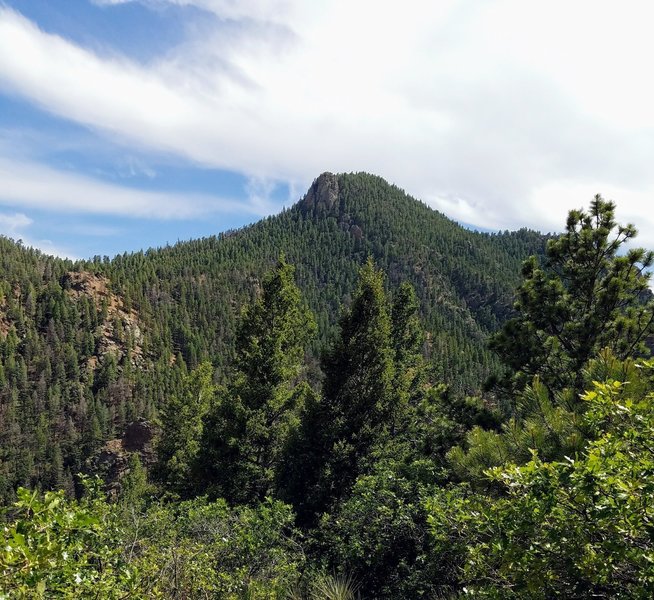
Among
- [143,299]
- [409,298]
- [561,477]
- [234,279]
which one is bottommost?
[561,477]

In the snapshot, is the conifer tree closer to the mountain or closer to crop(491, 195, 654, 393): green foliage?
crop(491, 195, 654, 393): green foliage

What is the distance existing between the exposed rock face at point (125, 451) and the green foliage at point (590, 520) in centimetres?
8415

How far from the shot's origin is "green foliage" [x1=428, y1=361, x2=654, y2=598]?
3.09 meters

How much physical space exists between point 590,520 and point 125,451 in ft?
318

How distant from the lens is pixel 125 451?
85.6m

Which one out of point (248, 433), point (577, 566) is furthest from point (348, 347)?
point (577, 566)

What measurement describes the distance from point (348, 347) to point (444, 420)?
5.63m

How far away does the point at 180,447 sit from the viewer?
→ 2470 cm

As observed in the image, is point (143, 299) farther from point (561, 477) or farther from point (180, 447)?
point (561, 477)

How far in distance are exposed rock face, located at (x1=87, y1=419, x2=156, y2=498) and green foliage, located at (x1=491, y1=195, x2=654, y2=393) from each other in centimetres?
7961

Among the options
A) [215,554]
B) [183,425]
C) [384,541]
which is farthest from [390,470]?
[183,425]

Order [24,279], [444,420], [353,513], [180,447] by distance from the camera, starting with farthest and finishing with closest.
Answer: [24,279]
[180,447]
[444,420]
[353,513]

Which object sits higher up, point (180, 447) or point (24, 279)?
point (24, 279)

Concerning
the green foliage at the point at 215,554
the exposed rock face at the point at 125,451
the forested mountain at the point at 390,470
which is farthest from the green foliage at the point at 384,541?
the exposed rock face at the point at 125,451
